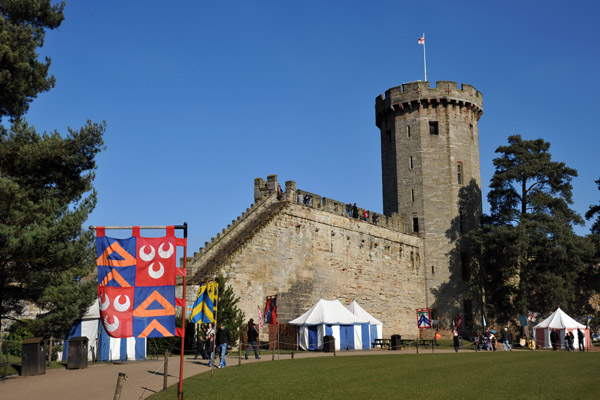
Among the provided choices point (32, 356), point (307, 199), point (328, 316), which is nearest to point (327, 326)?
point (328, 316)

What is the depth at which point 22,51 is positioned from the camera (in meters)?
18.6

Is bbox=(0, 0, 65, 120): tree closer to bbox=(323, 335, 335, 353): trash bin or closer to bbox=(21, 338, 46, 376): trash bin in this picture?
bbox=(21, 338, 46, 376): trash bin

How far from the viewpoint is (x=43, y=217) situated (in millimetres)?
17750

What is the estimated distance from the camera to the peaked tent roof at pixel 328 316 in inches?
1112

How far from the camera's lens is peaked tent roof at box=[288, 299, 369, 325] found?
2825 cm

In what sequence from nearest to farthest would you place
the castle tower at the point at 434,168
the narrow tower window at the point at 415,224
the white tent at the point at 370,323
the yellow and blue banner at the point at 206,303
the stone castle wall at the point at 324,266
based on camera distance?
the yellow and blue banner at the point at 206,303
the stone castle wall at the point at 324,266
the white tent at the point at 370,323
the castle tower at the point at 434,168
the narrow tower window at the point at 415,224

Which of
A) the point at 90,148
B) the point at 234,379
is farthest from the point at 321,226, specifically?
→ the point at 234,379

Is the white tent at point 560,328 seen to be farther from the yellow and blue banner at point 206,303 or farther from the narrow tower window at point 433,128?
the yellow and blue banner at point 206,303

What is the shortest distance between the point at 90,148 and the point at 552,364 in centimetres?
1643

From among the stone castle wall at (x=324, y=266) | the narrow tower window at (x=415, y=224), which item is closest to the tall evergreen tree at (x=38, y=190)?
the stone castle wall at (x=324, y=266)

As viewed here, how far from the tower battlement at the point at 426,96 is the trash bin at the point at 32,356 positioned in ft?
108

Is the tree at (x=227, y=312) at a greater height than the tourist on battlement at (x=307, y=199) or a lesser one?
lesser

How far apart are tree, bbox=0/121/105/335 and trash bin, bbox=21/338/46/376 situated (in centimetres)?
160

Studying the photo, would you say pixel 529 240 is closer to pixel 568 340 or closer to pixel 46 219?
pixel 568 340
